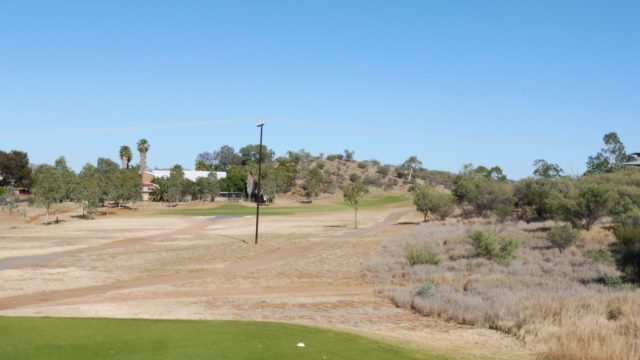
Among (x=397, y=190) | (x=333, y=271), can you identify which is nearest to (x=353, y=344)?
(x=333, y=271)

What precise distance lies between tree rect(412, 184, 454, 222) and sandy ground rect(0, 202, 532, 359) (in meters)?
14.4

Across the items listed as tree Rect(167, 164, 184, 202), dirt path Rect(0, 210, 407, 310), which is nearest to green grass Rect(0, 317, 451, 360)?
dirt path Rect(0, 210, 407, 310)

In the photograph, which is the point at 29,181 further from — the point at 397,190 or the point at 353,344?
the point at 353,344

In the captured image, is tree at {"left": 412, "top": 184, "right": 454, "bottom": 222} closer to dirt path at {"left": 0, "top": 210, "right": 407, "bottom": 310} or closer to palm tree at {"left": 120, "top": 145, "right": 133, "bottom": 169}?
dirt path at {"left": 0, "top": 210, "right": 407, "bottom": 310}

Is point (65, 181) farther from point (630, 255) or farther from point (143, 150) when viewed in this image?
point (630, 255)

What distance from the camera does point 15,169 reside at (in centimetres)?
12656

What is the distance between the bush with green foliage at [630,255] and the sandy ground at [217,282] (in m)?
10.6

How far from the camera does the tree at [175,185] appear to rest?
108m

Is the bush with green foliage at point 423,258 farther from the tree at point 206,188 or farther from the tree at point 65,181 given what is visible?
the tree at point 206,188

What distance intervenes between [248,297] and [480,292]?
9854 millimetres

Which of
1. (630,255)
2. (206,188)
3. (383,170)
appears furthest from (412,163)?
(630,255)

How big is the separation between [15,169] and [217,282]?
120937 mm

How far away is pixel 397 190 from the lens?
157 metres

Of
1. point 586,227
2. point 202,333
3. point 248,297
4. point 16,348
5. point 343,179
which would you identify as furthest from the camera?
point 343,179
